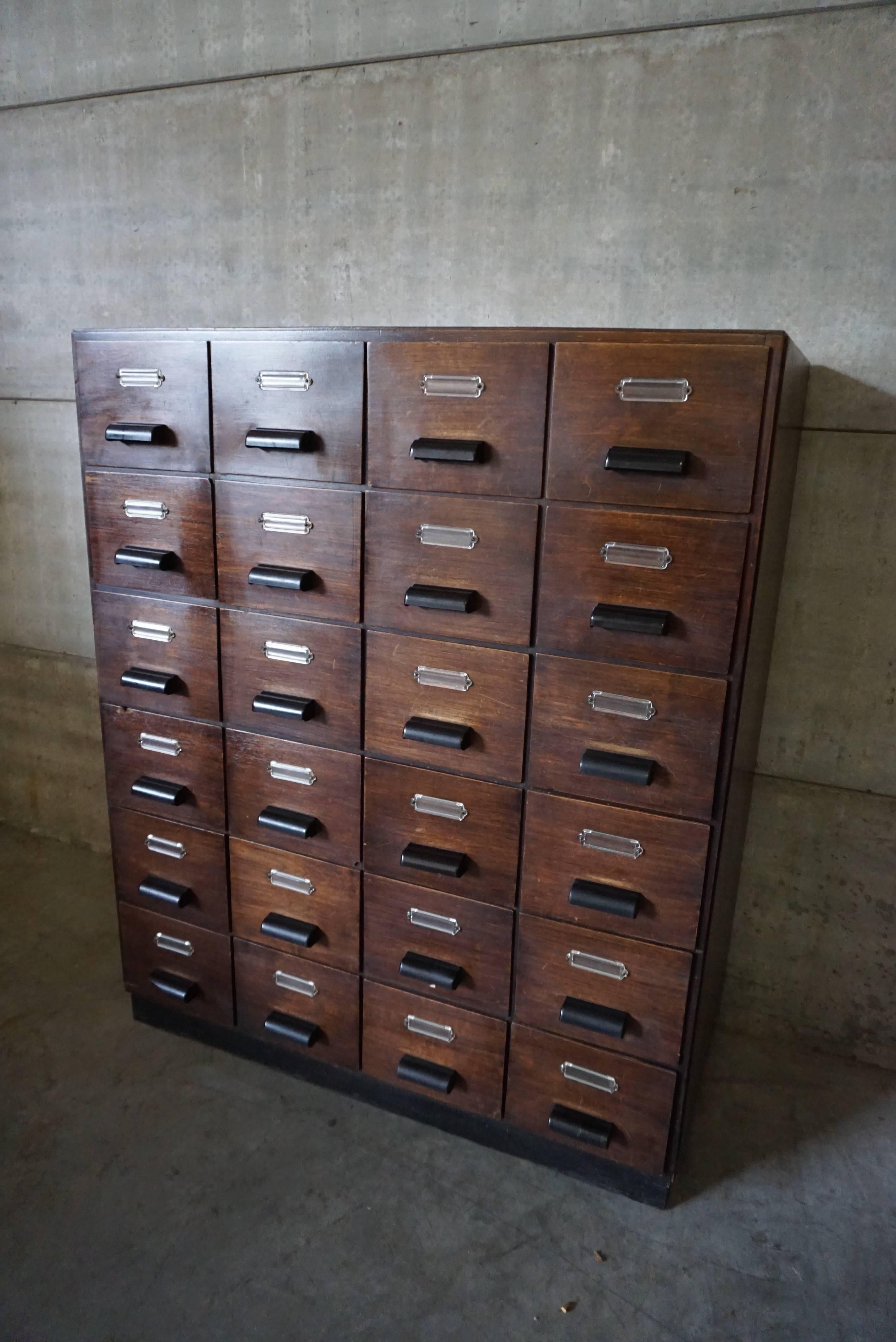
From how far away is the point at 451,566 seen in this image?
5.62ft

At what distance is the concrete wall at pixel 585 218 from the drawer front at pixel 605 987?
738mm

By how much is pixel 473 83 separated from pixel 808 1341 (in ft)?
9.42

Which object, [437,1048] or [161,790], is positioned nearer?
[437,1048]

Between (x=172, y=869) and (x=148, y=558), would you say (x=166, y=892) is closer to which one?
(x=172, y=869)

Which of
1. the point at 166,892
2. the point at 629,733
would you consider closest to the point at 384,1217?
the point at 166,892

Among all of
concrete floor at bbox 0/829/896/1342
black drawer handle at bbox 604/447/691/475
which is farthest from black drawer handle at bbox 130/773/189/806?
black drawer handle at bbox 604/447/691/475

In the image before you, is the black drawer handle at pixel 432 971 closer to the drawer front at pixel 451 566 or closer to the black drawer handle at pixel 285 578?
the drawer front at pixel 451 566

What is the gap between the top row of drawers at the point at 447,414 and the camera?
146 cm

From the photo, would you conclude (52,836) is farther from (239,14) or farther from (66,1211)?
(239,14)

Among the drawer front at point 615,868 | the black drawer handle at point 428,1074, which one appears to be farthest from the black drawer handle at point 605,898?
the black drawer handle at point 428,1074

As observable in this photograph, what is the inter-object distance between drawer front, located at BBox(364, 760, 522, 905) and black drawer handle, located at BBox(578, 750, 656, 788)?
7.4 inches

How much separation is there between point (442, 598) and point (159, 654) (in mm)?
781

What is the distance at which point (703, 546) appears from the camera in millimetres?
1508

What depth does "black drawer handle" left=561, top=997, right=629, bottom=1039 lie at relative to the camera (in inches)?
70.5
